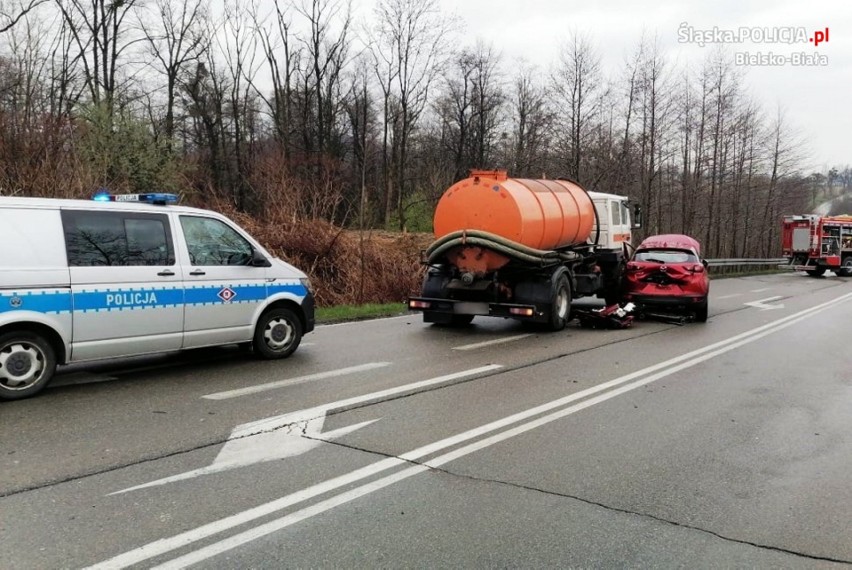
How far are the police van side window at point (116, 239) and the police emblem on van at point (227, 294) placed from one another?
69 cm

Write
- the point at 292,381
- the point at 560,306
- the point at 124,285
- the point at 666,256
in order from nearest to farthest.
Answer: the point at 124,285
the point at 292,381
the point at 560,306
the point at 666,256

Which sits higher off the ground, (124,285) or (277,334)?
(124,285)

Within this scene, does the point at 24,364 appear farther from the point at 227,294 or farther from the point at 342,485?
the point at 342,485

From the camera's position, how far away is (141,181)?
64.5ft

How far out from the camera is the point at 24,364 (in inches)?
247

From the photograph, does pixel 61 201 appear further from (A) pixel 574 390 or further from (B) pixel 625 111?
(B) pixel 625 111

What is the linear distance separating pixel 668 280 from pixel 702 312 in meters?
1.02

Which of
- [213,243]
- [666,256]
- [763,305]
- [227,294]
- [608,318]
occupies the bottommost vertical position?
[763,305]

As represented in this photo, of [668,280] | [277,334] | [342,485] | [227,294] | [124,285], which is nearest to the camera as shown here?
[342,485]

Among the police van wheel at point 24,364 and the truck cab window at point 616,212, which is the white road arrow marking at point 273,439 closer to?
the police van wheel at point 24,364

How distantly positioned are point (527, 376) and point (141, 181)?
52.3ft

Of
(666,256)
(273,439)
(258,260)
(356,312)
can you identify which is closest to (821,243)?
(666,256)

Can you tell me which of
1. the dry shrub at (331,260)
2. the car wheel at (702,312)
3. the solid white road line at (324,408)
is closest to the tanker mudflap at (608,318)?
the car wheel at (702,312)

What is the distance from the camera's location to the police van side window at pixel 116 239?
261 inches
